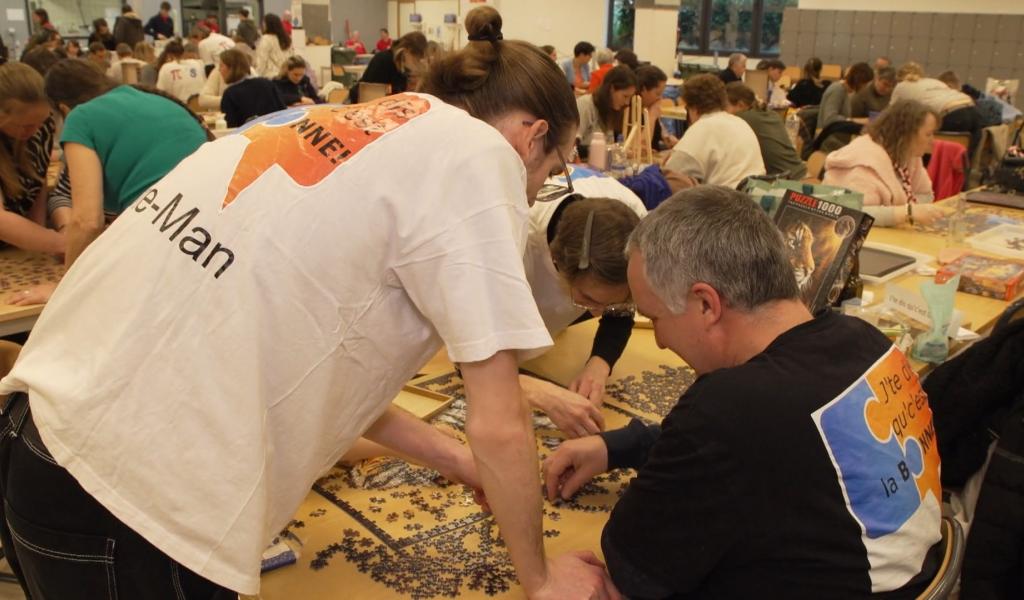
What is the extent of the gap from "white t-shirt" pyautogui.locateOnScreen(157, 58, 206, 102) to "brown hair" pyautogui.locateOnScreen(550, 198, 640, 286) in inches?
254

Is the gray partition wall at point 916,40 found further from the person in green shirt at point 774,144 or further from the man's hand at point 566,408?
the man's hand at point 566,408

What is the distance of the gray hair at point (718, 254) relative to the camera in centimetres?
130

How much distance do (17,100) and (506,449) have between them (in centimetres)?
241

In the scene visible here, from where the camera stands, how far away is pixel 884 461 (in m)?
1.19

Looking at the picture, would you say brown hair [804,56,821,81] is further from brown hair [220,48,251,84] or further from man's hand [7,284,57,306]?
man's hand [7,284,57,306]

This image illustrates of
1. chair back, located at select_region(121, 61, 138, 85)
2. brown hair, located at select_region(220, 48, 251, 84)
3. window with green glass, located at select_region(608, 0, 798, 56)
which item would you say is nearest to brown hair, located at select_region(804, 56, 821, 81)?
window with green glass, located at select_region(608, 0, 798, 56)

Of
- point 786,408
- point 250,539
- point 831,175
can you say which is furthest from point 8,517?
point 831,175

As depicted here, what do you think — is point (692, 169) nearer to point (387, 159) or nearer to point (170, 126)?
point (170, 126)

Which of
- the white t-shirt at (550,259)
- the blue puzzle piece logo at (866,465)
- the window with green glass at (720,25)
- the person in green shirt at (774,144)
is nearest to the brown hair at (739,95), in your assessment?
the person in green shirt at (774,144)

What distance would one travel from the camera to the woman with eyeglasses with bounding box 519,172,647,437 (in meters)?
1.85

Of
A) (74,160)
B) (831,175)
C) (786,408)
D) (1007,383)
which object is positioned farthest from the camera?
(831,175)

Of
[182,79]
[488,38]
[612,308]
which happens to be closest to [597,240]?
[612,308]

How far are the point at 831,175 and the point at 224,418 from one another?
3685mm

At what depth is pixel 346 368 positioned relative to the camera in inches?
42.8
